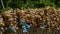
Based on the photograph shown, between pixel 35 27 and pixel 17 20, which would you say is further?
pixel 35 27

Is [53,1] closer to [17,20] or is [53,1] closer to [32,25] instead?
[32,25]

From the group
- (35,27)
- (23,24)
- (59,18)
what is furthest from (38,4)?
(23,24)

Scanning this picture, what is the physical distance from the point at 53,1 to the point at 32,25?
2463 mm

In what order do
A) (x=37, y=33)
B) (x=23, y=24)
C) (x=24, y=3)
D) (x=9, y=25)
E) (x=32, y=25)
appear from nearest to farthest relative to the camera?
(x=9, y=25)
(x=23, y=24)
(x=32, y=25)
(x=37, y=33)
(x=24, y=3)

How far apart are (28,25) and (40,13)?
22.4 inches

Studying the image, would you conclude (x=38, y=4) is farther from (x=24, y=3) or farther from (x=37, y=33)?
(x=37, y=33)

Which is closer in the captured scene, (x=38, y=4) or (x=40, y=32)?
(x=40, y=32)

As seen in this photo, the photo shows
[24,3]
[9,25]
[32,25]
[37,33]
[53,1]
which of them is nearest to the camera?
[9,25]

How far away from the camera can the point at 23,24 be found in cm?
584

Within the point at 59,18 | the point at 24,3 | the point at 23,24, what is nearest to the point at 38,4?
the point at 24,3

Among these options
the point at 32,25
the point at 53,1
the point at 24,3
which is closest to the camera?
the point at 32,25

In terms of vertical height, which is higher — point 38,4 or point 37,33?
point 38,4

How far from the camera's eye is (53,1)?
27.9ft

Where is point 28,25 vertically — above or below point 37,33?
above
